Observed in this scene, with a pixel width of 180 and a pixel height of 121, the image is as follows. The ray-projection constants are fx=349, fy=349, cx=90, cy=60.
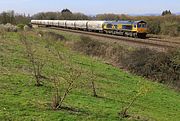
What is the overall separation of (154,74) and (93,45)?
13.3 m

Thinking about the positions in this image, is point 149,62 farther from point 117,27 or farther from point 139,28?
point 117,27

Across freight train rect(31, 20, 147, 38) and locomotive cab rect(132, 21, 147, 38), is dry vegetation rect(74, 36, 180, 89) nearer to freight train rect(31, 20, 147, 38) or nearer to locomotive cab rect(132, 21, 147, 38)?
locomotive cab rect(132, 21, 147, 38)

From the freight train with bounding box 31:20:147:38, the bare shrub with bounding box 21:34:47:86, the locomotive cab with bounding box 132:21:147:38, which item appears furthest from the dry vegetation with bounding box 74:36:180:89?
the freight train with bounding box 31:20:147:38

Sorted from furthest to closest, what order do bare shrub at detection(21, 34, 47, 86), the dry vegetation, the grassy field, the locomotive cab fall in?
the locomotive cab < the dry vegetation < bare shrub at detection(21, 34, 47, 86) < the grassy field

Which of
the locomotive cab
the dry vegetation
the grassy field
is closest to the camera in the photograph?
the grassy field

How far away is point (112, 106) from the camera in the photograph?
1332cm

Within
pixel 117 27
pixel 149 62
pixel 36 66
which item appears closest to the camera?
pixel 36 66

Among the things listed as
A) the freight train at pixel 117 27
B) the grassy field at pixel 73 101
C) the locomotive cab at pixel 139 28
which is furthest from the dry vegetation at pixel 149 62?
the freight train at pixel 117 27

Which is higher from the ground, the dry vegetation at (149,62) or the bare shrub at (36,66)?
the bare shrub at (36,66)

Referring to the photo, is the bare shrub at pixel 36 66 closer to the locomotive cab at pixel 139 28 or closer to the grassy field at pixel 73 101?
the grassy field at pixel 73 101

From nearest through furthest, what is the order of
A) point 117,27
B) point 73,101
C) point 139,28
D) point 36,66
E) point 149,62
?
1. point 73,101
2. point 36,66
3. point 149,62
4. point 139,28
5. point 117,27

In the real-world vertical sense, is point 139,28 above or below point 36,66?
above

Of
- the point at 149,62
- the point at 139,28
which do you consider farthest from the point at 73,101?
the point at 139,28

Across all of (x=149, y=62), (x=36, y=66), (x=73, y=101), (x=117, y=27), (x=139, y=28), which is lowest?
(x=149, y=62)
